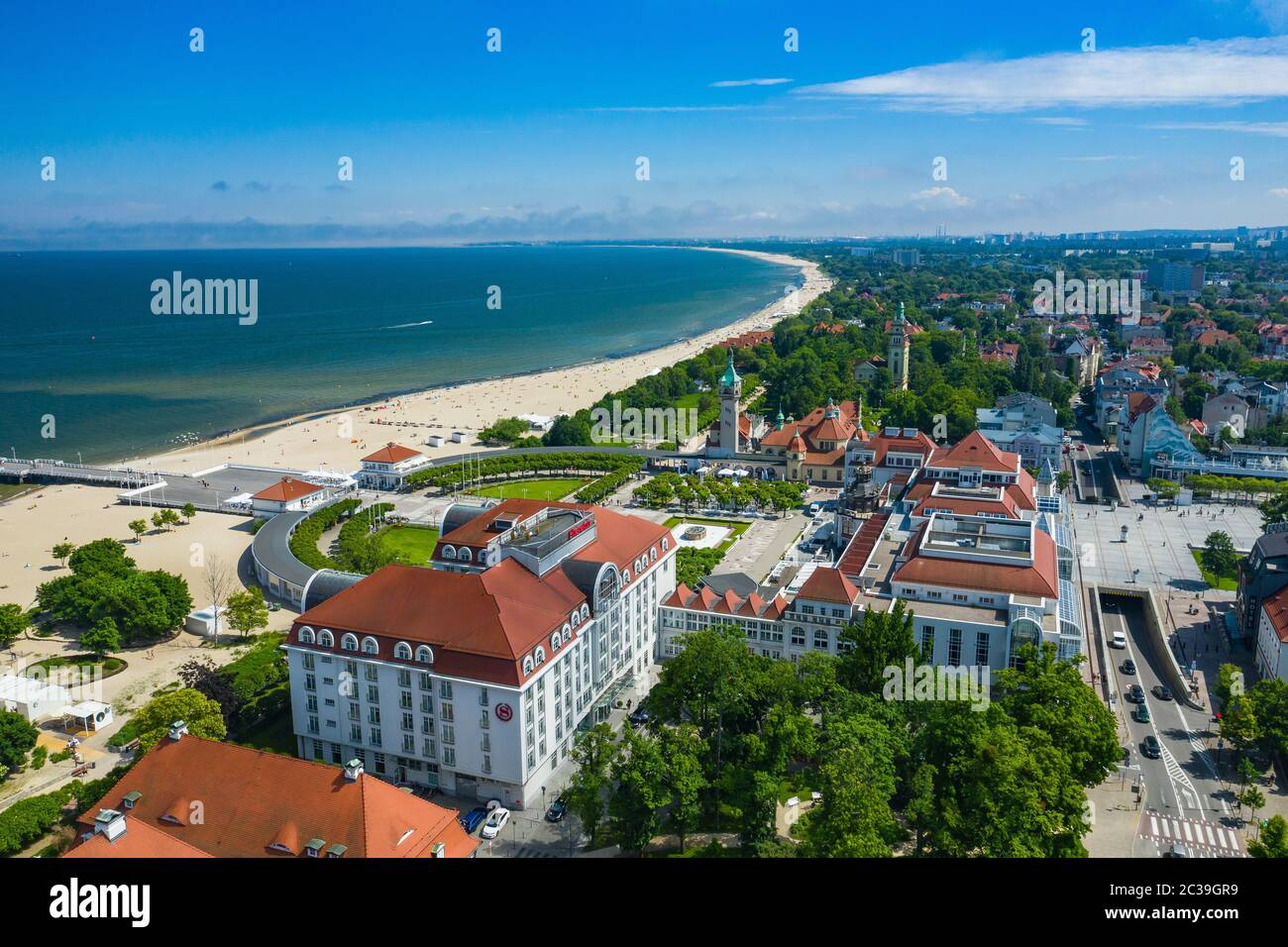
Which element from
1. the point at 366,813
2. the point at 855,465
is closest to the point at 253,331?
the point at 855,465

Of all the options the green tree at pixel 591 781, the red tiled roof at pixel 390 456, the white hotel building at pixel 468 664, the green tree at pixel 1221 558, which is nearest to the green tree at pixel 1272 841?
the green tree at pixel 591 781

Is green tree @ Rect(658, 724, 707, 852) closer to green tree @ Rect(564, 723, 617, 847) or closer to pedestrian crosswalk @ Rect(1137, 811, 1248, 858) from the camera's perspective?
green tree @ Rect(564, 723, 617, 847)

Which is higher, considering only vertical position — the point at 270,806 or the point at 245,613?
the point at 270,806

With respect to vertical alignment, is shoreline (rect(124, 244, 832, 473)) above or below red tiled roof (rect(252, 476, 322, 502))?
above

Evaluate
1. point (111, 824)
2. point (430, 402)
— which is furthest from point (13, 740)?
point (430, 402)

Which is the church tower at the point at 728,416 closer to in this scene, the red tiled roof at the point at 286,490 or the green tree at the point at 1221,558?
the red tiled roof at the point at 286,490

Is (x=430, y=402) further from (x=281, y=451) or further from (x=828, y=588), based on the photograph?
(x=828, y=588)

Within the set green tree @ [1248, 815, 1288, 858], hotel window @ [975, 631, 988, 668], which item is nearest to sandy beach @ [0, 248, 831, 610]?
hotel window @ [975, 631, 988, 668]
